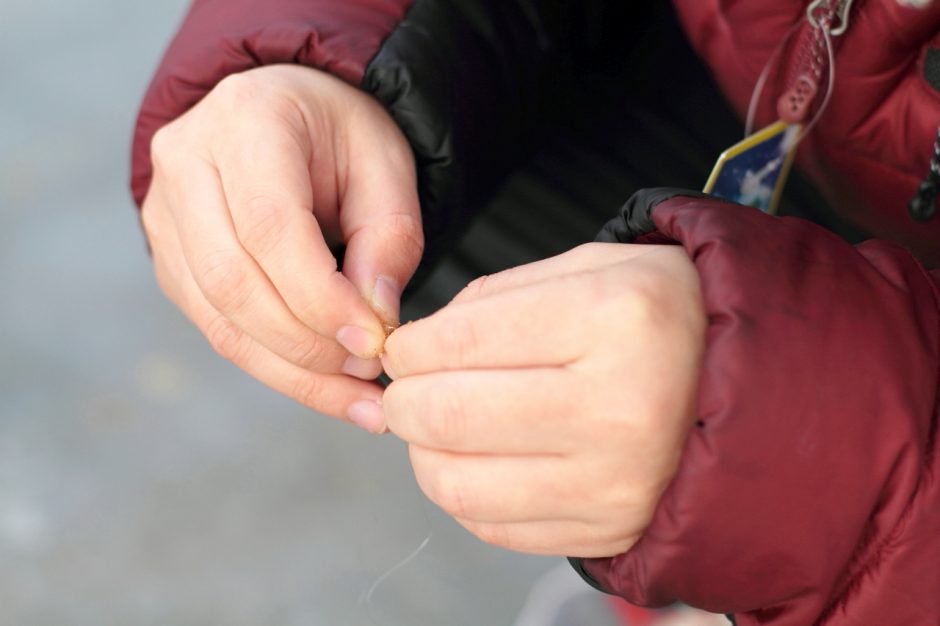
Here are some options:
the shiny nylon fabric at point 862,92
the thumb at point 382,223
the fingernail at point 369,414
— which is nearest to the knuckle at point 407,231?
the thumb at point 382,223

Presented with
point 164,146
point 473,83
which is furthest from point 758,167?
point 164,146

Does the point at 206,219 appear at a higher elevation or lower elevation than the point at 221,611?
higher

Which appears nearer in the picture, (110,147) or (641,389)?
(641,389)

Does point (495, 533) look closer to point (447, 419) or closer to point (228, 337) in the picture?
point (447, 419)

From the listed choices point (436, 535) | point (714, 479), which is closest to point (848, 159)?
point (714, 479)

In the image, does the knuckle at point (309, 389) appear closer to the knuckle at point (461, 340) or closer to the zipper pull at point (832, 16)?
the knuckle at point (461, 340)

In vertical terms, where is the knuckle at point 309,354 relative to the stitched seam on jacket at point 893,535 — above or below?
below

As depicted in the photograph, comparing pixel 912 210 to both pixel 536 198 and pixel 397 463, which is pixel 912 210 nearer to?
pixel 536 198
